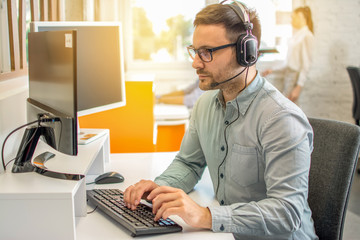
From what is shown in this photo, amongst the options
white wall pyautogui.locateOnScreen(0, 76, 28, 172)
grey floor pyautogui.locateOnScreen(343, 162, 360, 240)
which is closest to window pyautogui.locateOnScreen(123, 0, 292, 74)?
grey floor pyautogui.locateOnScreen(343, 162, 360, 240)

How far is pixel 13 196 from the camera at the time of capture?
91 centimetres

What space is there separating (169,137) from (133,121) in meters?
0.83

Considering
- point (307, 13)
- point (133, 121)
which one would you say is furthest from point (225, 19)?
point (307, 13)

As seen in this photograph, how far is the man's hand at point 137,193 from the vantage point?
1104 mm

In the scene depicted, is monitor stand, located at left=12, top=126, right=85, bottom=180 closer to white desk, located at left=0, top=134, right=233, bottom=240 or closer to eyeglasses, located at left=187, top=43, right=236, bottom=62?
white desk, located at left=0, top=134, right=233, bottom=240

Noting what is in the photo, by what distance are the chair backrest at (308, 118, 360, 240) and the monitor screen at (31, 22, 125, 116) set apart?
0.82 metres

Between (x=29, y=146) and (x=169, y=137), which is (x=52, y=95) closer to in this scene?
(x=29, y=146)

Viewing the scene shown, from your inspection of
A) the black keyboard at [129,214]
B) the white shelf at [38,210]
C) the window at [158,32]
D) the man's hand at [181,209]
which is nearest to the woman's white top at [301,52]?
the window at [158,32]

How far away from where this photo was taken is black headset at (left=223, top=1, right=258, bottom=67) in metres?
1.21

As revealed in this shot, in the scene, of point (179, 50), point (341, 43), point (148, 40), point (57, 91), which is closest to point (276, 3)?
point (341, 43)

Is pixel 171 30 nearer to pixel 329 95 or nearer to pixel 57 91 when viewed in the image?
pixel 329 95

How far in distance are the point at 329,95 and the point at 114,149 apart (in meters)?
3.43

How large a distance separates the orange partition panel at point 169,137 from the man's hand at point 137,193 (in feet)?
5.03

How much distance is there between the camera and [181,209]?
984 millimetres
